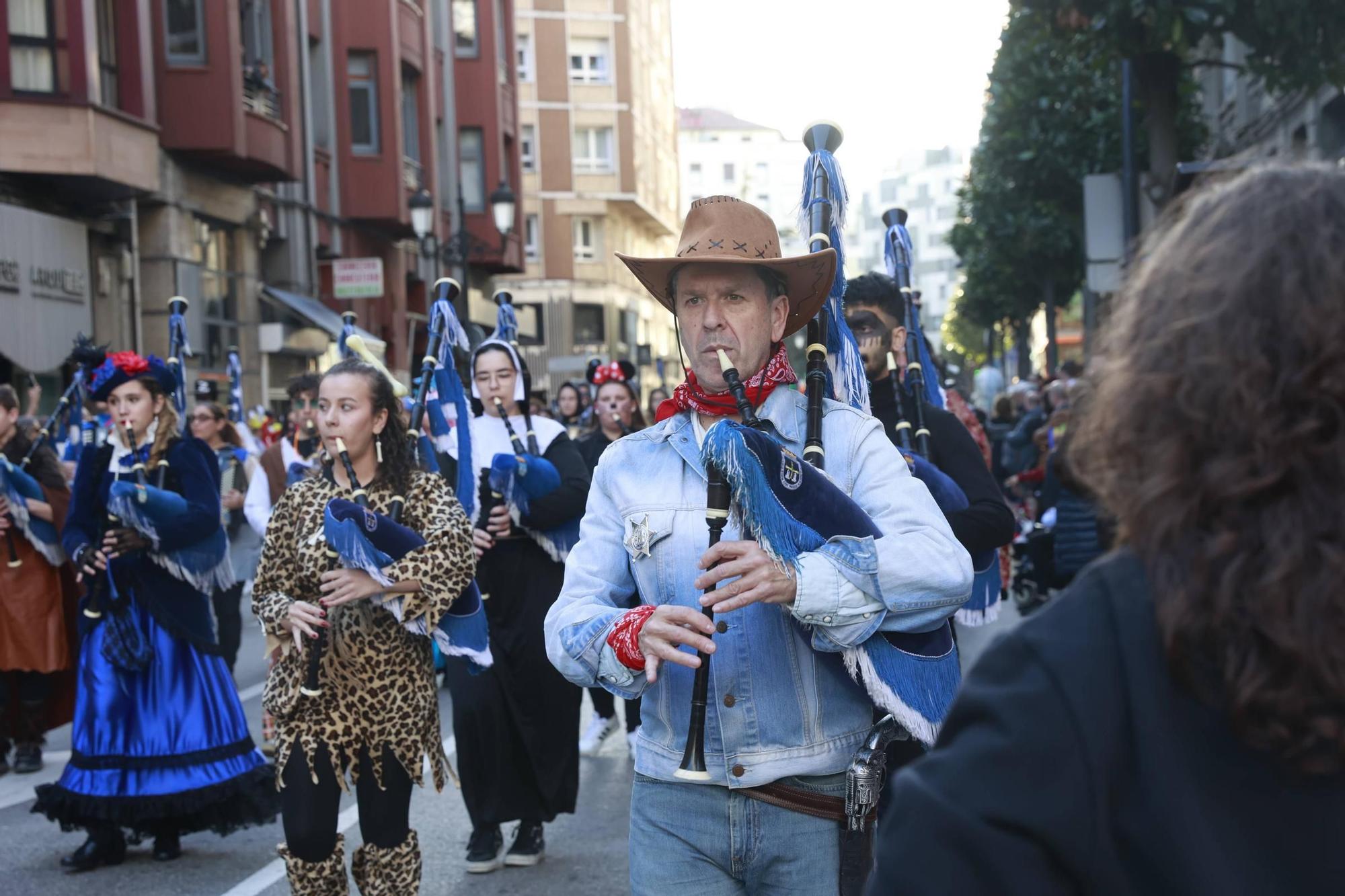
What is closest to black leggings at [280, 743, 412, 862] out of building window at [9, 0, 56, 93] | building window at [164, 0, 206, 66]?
building window at [9, 0, 56, 93]

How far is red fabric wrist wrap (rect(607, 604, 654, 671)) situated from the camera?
291 cm

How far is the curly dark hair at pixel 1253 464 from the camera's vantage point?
4.35 ft

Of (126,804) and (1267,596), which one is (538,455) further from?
(1267,596)

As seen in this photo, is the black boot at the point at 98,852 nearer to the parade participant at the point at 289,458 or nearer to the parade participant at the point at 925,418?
the parade participant at the point at 289,458

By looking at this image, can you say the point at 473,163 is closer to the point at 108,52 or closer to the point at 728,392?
the point at 108,52

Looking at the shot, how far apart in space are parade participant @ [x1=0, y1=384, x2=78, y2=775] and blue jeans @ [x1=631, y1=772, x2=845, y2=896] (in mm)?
6683

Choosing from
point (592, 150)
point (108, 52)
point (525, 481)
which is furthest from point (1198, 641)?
point (592, 150)

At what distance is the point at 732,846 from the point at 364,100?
28999 mm

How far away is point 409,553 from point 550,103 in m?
54.6

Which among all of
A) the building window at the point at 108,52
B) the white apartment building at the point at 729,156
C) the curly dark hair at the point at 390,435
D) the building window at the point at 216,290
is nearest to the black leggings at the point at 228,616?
the curly dark hair at the point at 390,435

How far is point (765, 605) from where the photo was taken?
314 centimetres

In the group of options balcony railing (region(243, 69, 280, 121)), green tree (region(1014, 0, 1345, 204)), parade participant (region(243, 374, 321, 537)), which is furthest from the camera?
balcony railing (region(243, 69, 280, 121))

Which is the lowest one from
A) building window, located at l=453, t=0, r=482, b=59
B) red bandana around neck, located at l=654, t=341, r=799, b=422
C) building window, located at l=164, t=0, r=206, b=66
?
red bandana around neck, located at l=654, t=341, r=799, b=422

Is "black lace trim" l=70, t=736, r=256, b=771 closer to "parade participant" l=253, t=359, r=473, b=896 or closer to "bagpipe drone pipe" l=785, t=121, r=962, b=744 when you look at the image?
"parade participant" l=253, t=359, r=473, b=896
